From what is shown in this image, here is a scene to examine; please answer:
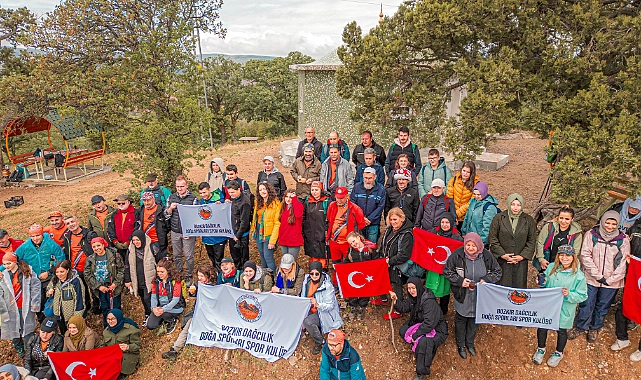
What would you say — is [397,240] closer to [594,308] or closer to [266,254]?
[266,254]

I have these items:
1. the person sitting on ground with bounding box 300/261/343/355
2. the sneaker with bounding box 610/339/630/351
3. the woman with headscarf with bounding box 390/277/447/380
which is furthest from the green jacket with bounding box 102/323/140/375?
the sneaker with bounding box 610/339/630/351

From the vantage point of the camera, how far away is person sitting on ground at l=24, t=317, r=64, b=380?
631 centimetres

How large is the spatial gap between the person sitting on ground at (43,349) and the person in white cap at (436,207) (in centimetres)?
631

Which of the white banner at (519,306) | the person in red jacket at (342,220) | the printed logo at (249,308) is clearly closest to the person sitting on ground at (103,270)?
the printed logo at (249,308)

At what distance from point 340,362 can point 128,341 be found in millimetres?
3756

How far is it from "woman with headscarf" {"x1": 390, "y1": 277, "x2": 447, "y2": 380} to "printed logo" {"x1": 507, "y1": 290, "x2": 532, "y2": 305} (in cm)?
105

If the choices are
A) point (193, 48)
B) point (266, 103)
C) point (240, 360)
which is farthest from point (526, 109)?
point (266, 103)

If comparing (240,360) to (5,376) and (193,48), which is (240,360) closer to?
(5,376)

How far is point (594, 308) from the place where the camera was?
21.1 ft

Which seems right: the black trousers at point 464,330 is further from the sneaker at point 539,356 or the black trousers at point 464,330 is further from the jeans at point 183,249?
the jeans at point 183,249

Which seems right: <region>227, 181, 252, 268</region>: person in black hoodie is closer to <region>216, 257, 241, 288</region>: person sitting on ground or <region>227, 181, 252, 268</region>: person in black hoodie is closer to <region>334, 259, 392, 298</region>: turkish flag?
<region>216, 257, 241, 288</region>: person sitting on ground

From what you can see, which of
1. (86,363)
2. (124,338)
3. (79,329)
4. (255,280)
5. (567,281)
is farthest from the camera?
(124,338)

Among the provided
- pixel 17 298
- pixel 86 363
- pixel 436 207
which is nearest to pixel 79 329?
pixel 86 363

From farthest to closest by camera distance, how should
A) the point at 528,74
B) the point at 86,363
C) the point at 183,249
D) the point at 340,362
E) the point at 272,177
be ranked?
the point at 183,249
the point at 272,177
the point at 528,74
the point at 86,363
the point at 340,362
